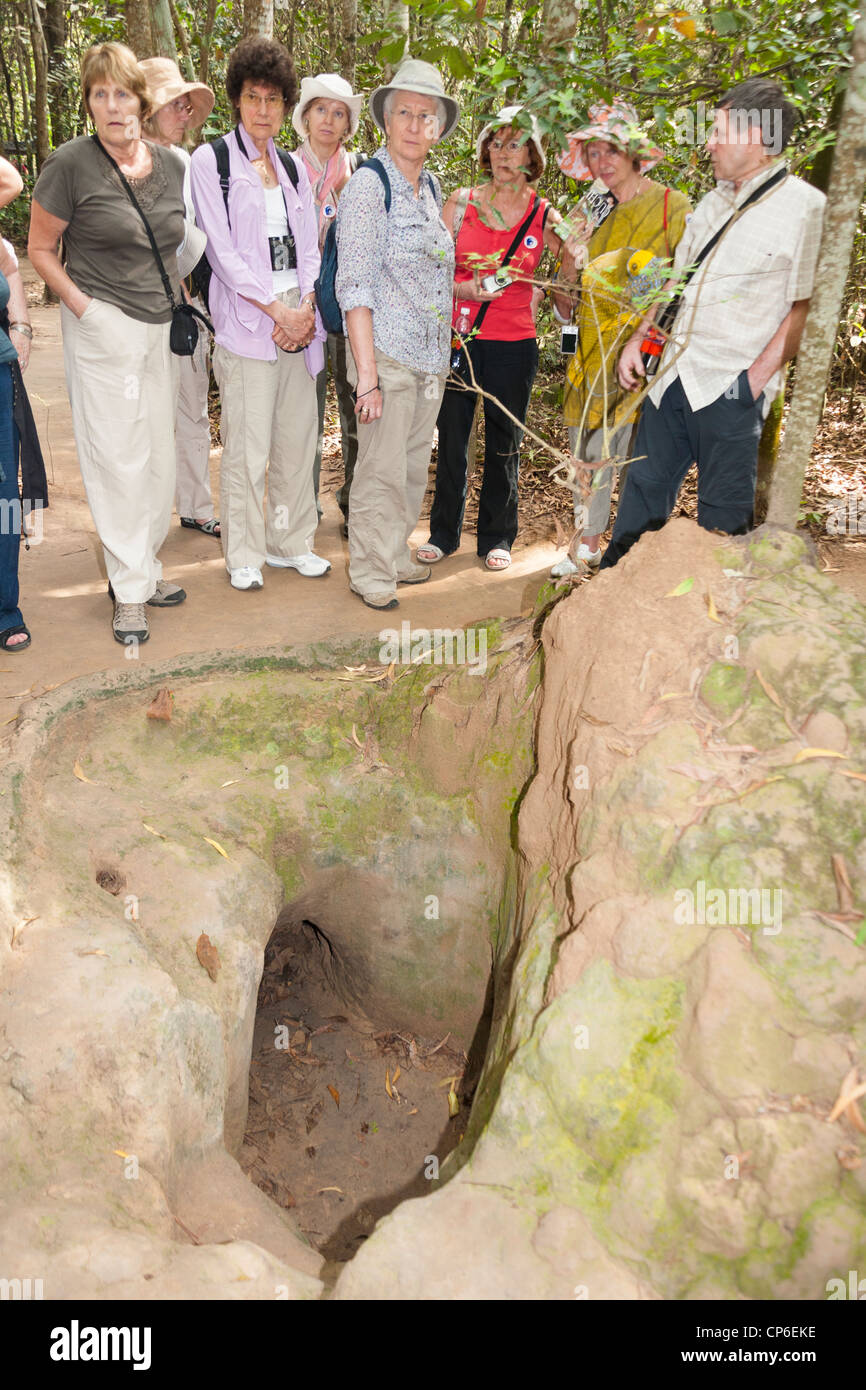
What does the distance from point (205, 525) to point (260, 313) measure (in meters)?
1.63

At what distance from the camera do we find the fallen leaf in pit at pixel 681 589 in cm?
290

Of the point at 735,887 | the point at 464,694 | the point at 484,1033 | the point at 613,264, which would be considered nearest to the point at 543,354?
the point at 613,264

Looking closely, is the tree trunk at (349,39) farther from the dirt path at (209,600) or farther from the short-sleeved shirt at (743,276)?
the short-sleeved shirt at (743,276)

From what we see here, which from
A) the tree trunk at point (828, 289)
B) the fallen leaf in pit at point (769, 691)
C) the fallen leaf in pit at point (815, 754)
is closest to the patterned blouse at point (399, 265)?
the tree trunk at point (828, 289)

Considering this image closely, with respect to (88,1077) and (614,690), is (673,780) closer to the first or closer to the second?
(614,690)

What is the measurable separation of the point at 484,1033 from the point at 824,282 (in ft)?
9.66

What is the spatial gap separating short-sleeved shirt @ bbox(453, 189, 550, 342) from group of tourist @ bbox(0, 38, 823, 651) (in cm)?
1

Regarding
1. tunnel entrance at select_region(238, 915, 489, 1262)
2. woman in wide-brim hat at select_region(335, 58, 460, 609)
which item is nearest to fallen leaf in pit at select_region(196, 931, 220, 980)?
tunnel entrance at select_region(238, 915, 489, 1262)

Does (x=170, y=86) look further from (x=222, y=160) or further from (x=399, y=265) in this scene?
(x=399, y=265)

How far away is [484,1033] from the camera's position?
3.95 meters

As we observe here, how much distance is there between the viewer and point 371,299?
14.4ft

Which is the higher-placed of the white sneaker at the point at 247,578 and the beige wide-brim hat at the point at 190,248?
the beige wide-brim hat at the point at 190,248

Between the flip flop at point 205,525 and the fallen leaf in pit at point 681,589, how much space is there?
3.56 meters

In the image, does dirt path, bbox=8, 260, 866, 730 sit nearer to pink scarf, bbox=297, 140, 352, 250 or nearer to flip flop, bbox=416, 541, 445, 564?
flip flop, bbox=416, 541, 445, 564
